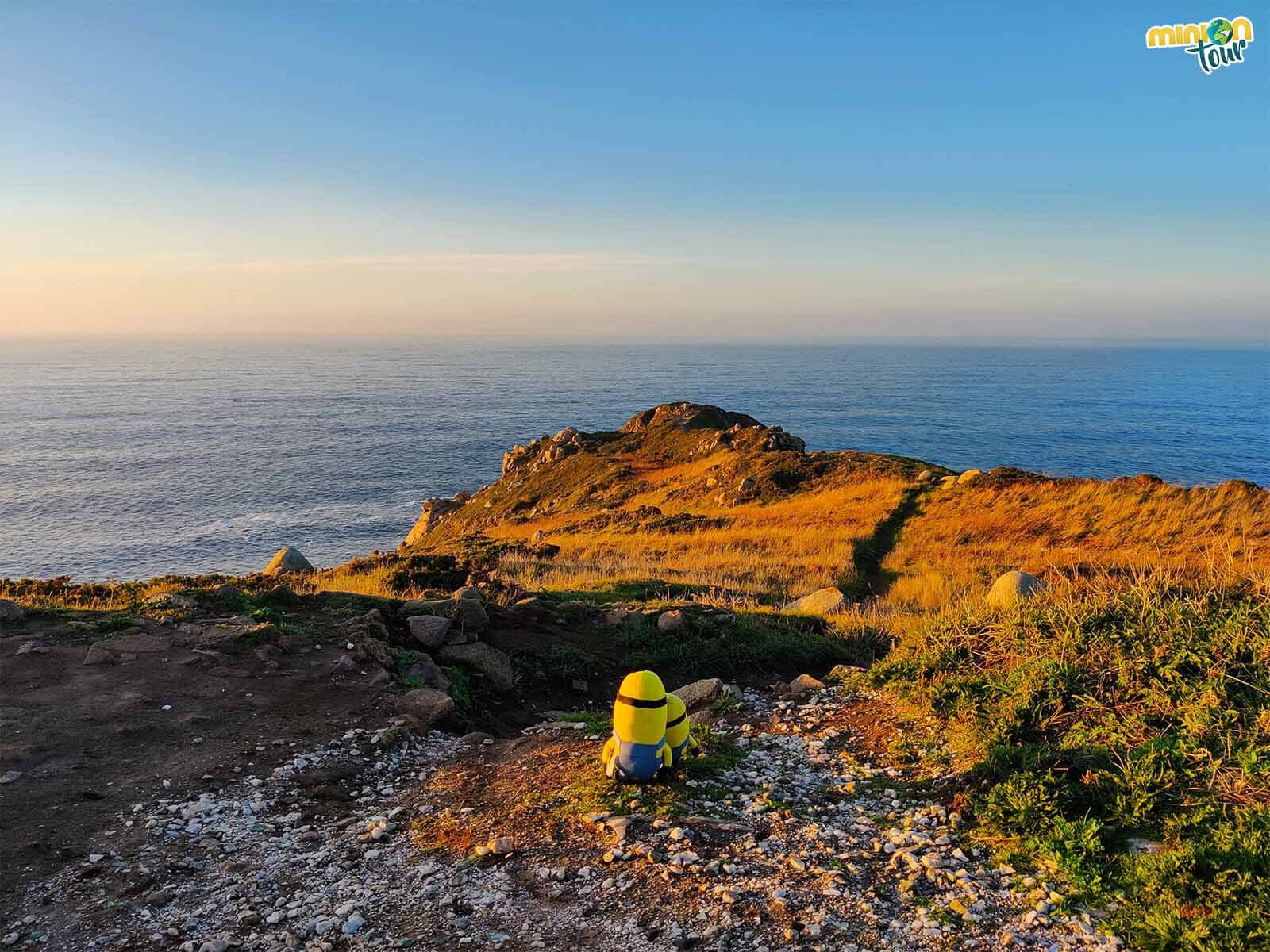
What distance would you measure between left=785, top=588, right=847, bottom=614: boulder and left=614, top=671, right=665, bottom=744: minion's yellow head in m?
8.22

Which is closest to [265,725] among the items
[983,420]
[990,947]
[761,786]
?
[761,786]

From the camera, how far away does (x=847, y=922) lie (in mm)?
4324

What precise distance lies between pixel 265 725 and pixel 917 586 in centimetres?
1389

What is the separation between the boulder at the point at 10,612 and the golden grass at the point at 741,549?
8.20 metres

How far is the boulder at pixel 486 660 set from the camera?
981 centimetres

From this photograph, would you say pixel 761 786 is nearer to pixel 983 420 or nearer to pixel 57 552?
pixel 57 552

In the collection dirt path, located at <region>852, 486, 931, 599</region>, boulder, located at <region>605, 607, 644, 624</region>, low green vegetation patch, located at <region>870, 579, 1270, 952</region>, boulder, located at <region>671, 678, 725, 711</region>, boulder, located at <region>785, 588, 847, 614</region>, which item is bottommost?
dirt path, located at <region>852, 486, 931, 599</region>

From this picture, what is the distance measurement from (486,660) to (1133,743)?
7.40 metres

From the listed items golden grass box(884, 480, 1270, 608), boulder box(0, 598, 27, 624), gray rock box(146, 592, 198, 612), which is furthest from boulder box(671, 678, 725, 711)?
boulder box(0, 598, 27, 624)

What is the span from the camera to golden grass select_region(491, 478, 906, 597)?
57.5 feet

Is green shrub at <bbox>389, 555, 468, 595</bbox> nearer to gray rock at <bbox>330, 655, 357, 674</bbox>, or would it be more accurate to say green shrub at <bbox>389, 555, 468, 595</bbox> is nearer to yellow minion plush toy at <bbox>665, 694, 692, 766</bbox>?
gray rock at <bbox>330, 655, 357, 674</bbox>

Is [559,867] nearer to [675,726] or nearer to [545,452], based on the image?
[675,726]

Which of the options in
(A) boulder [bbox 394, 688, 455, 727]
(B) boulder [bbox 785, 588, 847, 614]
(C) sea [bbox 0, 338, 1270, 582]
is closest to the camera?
(A) boulder [bbox 394, 688, 455, 727]

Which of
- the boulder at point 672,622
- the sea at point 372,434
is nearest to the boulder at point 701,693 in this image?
the boulder at point 672,622
